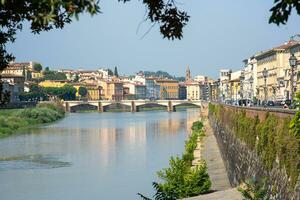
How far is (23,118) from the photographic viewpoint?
63.4 metres

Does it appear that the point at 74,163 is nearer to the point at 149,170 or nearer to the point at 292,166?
the point at 149,170

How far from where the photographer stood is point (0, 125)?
51094mm

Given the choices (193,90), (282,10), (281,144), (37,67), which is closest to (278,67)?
(281,144)

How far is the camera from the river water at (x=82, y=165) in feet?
65.5

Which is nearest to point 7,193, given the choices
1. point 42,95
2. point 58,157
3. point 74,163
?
point 74,163

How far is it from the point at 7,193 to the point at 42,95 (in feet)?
320

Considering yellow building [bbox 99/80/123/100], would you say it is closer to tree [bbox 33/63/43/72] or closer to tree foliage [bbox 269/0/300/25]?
tree [bbox 33/63/43/72]

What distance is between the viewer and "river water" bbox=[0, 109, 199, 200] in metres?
20.0

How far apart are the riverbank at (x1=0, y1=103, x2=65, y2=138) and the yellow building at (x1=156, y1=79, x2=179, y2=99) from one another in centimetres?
9220

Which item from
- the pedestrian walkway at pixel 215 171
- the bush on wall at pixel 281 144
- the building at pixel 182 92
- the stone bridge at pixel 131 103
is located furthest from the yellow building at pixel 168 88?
the bush on wall at pixel 281 144

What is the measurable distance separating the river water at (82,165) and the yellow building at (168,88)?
127 meters

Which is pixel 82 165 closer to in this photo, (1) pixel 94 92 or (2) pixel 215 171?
(2) pixel 215 171

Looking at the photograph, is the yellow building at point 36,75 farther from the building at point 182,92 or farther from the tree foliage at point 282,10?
the tree foliage at point 282,10

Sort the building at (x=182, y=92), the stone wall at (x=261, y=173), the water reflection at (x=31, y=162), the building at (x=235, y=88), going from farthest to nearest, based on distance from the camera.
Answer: the building at (x=182, y=92)
the building at (x=235, y=88)
the water reflection at (x=31, y=162)
the stone wall at (x=261, y=173)
